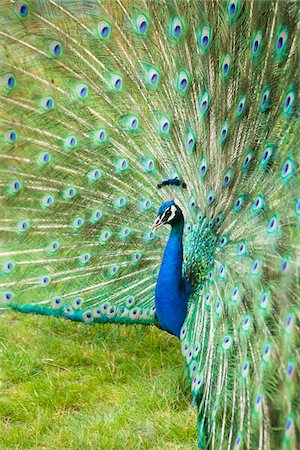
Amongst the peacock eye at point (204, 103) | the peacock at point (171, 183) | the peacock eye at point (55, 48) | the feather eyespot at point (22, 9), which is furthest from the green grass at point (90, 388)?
the feather eyespot at point (22, 9)

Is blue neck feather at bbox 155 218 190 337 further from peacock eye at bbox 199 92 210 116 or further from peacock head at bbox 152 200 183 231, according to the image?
peacock eye at bbox 199 92 210 116

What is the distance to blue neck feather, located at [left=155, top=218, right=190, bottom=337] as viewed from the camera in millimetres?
2684

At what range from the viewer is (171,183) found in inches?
104

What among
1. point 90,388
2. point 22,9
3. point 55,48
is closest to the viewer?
point 22,9

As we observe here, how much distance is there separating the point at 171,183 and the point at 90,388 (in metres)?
0.96

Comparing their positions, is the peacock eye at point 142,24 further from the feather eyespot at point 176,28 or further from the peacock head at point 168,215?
the peacock head at point 168,215

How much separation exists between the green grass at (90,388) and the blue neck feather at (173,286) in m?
0.34

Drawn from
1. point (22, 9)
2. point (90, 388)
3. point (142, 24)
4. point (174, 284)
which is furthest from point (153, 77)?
point (90, 388)

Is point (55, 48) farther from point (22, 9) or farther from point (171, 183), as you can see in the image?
point (171, 183)

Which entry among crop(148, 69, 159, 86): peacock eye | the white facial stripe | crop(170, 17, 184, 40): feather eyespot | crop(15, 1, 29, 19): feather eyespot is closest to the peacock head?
the white facial stripe

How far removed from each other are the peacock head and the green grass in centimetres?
71

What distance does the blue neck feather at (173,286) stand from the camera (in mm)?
2684

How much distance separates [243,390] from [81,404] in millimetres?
1066

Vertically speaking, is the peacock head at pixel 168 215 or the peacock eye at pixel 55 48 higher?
the peacock eye at pixel 55 48
